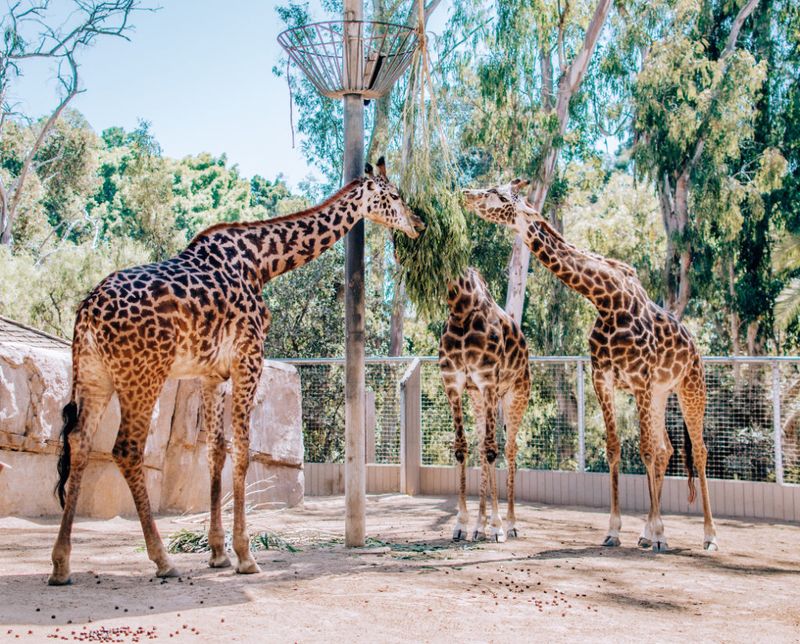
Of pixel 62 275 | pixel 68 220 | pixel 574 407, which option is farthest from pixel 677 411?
pixel 68 220

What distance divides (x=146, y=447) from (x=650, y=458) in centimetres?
523

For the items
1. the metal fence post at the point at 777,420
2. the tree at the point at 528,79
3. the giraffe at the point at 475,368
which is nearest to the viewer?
the giraffe at the point at 475,368

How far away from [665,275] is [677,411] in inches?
346

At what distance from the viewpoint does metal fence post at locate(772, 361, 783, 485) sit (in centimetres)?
1116

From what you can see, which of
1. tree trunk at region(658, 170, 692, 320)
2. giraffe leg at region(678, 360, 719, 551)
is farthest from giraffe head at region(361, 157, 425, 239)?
tree trunk at region(658, 170, 692, 320)

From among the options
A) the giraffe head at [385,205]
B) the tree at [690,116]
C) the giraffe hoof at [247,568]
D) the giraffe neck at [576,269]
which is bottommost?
the giraffe hoof at [247,568]

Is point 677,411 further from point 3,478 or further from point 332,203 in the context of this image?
point 3,478

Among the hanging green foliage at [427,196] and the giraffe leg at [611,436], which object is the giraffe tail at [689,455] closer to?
the giraffe leg at [611,436]

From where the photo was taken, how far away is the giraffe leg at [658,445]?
871 cm

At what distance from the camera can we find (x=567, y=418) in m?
13.0

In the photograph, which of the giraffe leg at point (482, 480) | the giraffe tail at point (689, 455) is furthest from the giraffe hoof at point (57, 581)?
the giraffe tail at point (689, 455)

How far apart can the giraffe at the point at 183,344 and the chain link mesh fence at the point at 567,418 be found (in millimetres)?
6297

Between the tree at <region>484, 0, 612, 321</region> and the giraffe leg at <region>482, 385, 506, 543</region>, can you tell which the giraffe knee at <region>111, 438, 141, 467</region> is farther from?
the tree at <region>484, 0, 612, 321</region>

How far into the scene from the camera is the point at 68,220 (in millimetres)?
32938
